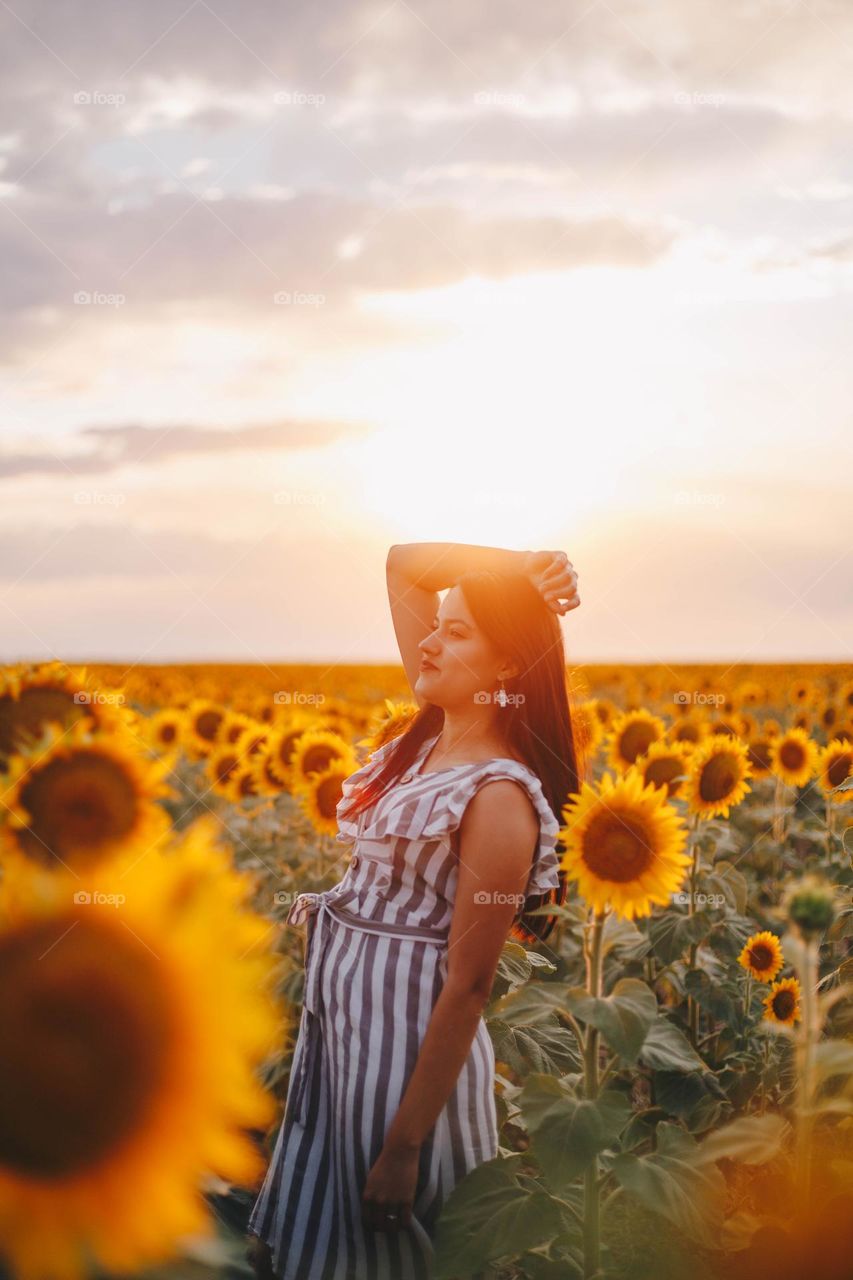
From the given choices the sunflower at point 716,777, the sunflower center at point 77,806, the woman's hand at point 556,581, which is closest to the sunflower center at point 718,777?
the sunflower at point 716,777

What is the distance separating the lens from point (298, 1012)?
5.16 m

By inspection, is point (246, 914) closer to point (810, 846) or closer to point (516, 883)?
point (516, 883)

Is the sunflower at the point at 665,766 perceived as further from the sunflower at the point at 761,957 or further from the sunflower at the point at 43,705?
the sunflower at the point at 43,705

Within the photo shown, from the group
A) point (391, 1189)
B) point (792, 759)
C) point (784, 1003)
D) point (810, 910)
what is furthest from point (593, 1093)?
point (792, 759)

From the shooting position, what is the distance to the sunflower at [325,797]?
6121 millimetres

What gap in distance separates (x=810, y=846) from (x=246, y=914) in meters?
10.1

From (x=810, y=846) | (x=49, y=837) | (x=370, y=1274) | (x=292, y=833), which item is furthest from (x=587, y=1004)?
(x=810, y=846)

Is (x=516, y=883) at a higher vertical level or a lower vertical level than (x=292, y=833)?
higher

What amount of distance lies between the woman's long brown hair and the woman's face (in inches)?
1.3

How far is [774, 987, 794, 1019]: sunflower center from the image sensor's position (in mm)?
4633

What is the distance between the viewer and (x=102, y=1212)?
615mm

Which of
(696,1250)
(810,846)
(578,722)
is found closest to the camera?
(696,1250)

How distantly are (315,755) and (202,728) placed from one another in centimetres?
201

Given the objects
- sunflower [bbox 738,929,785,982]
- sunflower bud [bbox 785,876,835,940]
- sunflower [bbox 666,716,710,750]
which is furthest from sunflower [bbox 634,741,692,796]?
sunflower bud [bbox 785,876,835,940]
